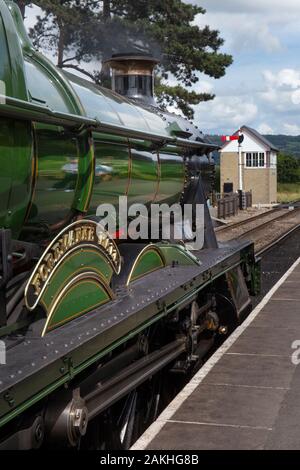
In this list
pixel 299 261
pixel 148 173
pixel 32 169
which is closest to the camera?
pixel 32 169

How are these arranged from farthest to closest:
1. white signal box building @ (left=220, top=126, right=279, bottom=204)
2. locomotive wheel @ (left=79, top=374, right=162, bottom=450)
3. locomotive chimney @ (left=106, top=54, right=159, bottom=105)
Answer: white signal box building @ (left=220, top=126, right=279, bottom=204) < locomotive chimney @ (left=106, top=54, right=159, bottom=105) < locomotive wheel @ (left=79, top=374, right=162, bottom=450)

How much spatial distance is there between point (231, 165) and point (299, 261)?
138 feet

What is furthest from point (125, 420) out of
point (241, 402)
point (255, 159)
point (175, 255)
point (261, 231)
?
A: point (255, 159)

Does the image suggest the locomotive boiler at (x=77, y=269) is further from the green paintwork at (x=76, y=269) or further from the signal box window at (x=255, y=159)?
the signal box window at (x=255, y=159)

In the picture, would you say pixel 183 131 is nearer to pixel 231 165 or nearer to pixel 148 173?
pixel 148 173

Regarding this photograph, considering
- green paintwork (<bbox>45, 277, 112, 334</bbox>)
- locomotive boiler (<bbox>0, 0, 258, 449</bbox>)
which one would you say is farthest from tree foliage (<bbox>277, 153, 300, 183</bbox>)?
green paintwork (<bbox>45, 277, 112, 334</bbox>)

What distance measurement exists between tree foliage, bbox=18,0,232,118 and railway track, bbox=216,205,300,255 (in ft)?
20.1

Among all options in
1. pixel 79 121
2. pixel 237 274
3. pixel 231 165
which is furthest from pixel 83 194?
pixel 231 165

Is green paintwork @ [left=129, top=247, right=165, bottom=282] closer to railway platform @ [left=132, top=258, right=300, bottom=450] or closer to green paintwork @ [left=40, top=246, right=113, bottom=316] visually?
green paintwork @ [left=40, top=246, right=113, bottom=316]

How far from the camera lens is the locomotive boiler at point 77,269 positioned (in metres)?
3.53

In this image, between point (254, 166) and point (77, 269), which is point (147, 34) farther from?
point (254, 166)

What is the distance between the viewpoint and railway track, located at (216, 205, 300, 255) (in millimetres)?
21581

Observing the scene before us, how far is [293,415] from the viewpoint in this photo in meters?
5.27

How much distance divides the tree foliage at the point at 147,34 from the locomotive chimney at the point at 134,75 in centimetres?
103
